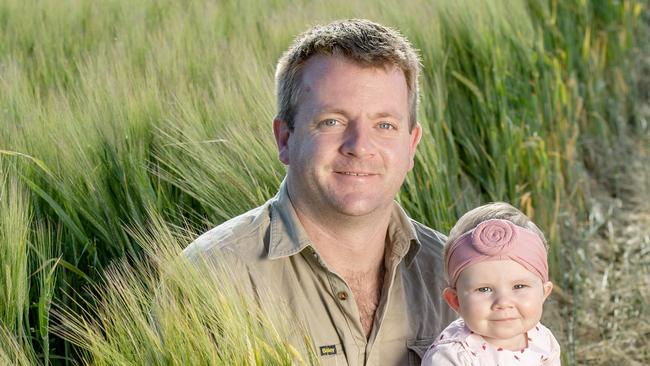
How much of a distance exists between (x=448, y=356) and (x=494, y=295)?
0.16m

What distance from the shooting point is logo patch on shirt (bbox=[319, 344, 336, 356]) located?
274 cm

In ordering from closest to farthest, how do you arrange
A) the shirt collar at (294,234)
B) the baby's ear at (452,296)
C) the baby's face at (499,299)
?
the baby's face at (499,299) < the baby's ear at (452,296) < the shirt collar at (294,234)

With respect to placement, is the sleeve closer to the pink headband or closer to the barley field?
the pink headband

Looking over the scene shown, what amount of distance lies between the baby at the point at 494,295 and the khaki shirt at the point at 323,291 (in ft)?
0.59

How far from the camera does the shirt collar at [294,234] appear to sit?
2.79 meters

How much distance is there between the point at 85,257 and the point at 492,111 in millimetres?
2197

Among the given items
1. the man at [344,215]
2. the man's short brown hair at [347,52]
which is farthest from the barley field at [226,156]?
the man's short brown hair at [347,52]

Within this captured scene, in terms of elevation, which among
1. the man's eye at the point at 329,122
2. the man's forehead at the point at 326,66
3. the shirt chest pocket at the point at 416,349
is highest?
the man's forehead at the point at 326,66

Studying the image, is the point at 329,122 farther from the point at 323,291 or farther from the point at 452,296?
the point at 452,296

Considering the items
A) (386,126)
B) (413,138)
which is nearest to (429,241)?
(413,138)

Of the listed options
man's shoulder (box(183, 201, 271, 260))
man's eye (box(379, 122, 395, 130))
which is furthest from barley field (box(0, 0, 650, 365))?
man's eye (box(379, 122, 395, 130))

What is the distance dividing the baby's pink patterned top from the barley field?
33 centimetres

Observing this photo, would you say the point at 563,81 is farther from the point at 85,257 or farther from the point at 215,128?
the point at 85,257

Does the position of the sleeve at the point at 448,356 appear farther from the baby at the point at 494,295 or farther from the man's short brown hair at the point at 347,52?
the man's short brown hair at the point at 347,52
